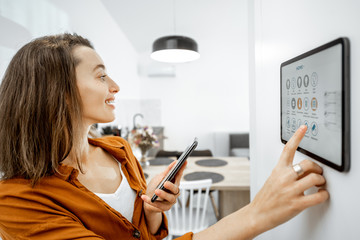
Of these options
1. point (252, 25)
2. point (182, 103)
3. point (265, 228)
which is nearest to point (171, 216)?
point (265, 228)

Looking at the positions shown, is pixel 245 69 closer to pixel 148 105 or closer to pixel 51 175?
pixel 148 105

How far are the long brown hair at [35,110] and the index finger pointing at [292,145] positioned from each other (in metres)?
0.63

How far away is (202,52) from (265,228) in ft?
13.9

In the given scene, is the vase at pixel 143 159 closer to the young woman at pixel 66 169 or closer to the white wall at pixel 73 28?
the white wall at pixel 73 28

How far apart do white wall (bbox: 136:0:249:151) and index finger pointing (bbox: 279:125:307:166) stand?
4056 millimetres

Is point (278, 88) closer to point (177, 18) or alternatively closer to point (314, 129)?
point (314, 129)

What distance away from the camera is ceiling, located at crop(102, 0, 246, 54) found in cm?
246

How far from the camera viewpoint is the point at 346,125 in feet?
1.21

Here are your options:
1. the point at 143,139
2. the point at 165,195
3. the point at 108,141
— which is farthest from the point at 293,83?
the point at 143,139

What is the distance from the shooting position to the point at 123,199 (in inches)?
32.7

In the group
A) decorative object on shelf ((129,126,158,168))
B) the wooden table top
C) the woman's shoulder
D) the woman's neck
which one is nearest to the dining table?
the wooden table top

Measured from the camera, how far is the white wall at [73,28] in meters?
1.06

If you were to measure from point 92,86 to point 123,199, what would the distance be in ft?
1.49

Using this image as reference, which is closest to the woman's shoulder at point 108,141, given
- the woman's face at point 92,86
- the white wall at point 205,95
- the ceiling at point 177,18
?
the woman's face at point 92,86
